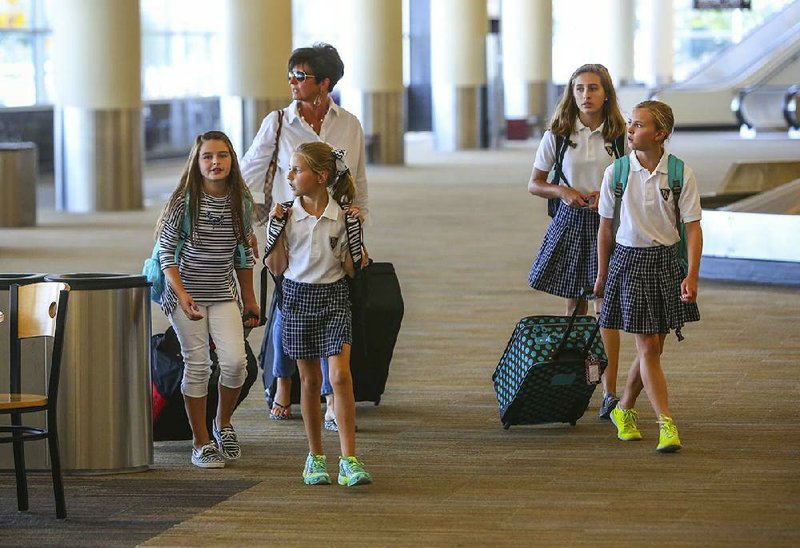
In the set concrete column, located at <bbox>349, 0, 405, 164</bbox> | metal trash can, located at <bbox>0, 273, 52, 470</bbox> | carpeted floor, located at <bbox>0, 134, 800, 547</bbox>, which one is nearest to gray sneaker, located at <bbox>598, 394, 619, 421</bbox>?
carpeted floor, located at <bbox>0, 134, 800, 547</bbox>

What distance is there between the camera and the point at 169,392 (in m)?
6.46

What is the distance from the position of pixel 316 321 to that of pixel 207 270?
0.55 meters

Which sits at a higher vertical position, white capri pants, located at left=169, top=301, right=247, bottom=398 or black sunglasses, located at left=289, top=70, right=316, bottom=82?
black sunglasses, located at left=289, top=70, right=316, bottom=82

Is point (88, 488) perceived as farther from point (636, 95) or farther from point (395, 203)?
point (636, 95)

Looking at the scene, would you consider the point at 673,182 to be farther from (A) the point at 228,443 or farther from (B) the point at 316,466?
(A) the point at 228,443

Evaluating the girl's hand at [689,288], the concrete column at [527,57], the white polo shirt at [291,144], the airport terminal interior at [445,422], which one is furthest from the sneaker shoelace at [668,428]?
the concrete column at [527,57]

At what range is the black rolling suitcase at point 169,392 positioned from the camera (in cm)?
645

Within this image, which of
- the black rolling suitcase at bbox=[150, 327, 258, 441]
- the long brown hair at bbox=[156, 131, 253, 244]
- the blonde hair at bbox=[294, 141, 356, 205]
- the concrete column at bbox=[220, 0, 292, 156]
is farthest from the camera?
the concrete column at bbox=[220, 0, 292, 156]

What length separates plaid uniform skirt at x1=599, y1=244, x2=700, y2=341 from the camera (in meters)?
6.41

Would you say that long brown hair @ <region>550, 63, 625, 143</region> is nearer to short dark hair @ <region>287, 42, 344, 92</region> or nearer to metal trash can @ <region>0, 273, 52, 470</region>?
short dark hair @ <region>287, 42, 344, 92</region>

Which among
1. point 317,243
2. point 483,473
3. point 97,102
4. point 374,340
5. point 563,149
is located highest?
point 97,102

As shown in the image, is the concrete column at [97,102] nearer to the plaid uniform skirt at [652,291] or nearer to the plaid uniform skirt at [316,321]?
the plaid uniform skirt at [652,291]

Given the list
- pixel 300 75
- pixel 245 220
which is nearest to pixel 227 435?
pixel 245 220

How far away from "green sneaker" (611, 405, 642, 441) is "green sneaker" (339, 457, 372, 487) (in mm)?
1380
